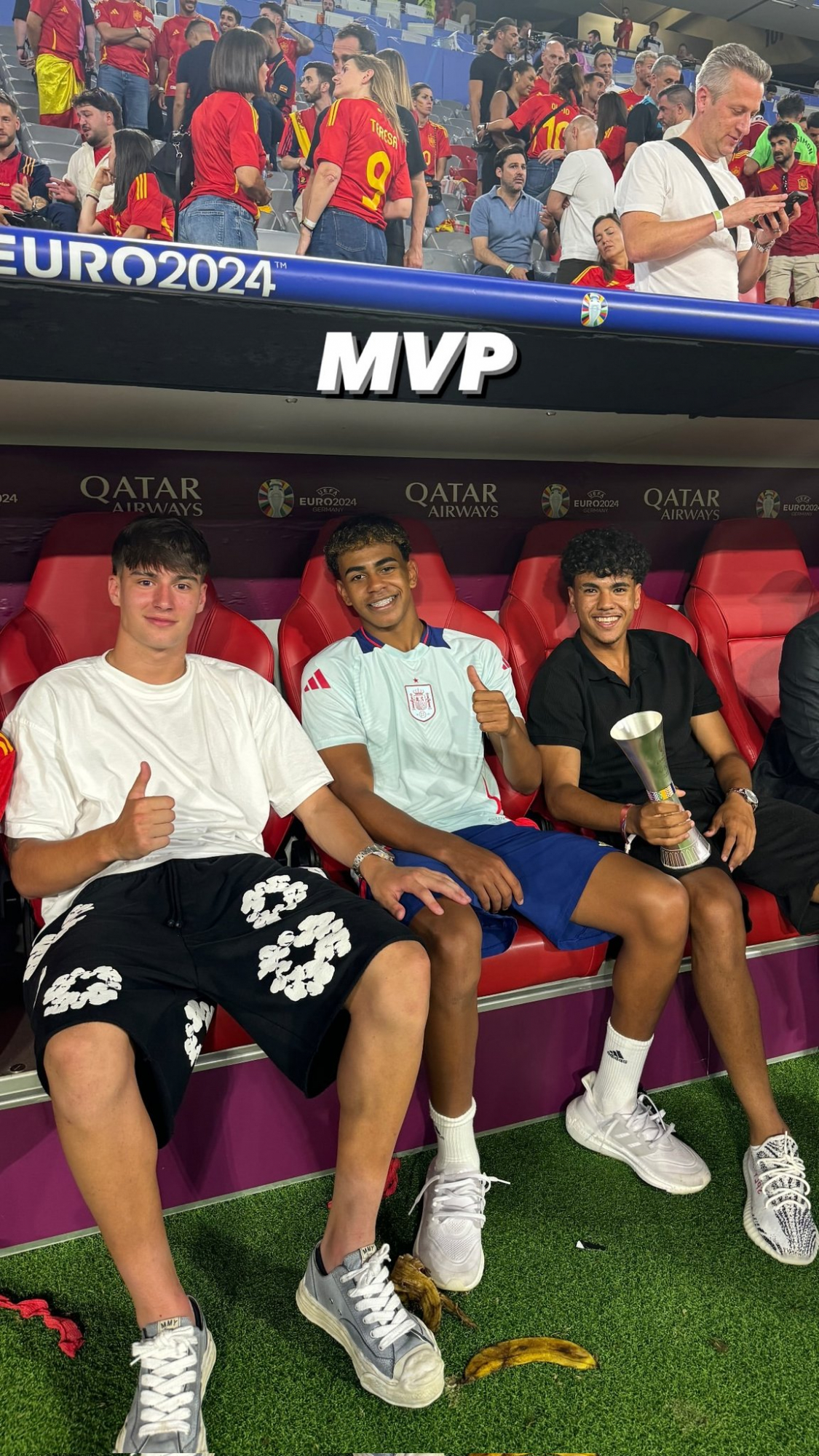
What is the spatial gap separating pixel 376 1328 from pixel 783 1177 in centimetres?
76

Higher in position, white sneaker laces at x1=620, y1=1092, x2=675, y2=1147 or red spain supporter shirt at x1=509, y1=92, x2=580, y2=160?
red spain supporter shirt at x1=509, y1=92, x2=580, y2=160

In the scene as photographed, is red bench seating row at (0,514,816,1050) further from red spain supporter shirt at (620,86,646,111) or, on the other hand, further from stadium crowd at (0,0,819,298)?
red spain supporter shirt at (620,86,646,111)

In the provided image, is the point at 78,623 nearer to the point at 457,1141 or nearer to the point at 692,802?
the point at 457,1141

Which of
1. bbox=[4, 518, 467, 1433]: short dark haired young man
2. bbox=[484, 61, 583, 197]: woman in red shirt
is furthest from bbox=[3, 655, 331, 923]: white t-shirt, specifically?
bbox=[484, 61, 583, 197]: woman in red shirt

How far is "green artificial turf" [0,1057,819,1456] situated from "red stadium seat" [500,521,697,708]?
1148 mm

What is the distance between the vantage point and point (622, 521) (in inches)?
111

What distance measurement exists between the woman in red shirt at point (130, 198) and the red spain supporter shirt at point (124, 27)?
111 mm

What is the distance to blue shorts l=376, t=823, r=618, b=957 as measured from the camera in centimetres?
165

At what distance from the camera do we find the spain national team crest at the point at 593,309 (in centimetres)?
173

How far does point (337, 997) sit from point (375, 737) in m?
0.70

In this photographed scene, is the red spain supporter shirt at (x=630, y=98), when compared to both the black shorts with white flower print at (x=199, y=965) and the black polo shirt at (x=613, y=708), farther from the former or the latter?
the black shorts with white flower print at (x=199, y=965)

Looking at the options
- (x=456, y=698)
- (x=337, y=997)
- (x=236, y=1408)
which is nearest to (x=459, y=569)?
(x=456, y=698)

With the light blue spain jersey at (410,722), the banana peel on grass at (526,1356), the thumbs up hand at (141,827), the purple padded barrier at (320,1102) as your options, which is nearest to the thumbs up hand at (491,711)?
the light blue spain jersey at (410,722)

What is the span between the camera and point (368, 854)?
5.21ft
